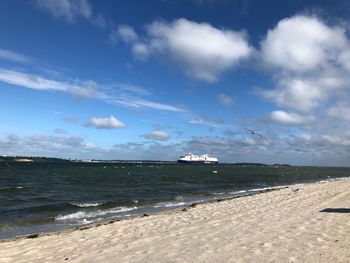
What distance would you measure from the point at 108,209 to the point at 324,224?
59.0 ft

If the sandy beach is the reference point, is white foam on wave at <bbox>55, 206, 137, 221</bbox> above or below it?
below

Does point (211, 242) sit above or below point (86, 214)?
above

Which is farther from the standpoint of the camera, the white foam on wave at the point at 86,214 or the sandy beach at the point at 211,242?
the white foam on wave at the point at 86,214

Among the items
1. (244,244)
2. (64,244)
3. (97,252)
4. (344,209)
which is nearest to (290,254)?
(244,244)

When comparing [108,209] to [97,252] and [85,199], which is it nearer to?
[85,199]

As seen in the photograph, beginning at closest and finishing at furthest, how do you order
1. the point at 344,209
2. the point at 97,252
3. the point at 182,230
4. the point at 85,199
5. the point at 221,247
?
the point at 221,247
the point at 97,252
the point at 182,230
the point at 344,209
the point at 85,199

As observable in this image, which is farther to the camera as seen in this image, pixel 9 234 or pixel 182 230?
pixel 9 234

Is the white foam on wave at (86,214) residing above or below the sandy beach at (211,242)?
below

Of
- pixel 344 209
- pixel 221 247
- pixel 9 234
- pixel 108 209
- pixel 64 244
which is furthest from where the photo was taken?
pixel 108 209

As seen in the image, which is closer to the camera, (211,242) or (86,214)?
(211,242)

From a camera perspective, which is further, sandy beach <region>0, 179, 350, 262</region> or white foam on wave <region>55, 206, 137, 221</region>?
white foam on wave <region>55, 206, 137, 221</region>

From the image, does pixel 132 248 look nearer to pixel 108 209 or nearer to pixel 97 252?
pixel 97 252

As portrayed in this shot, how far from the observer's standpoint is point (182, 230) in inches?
582

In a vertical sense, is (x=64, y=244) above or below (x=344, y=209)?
below
